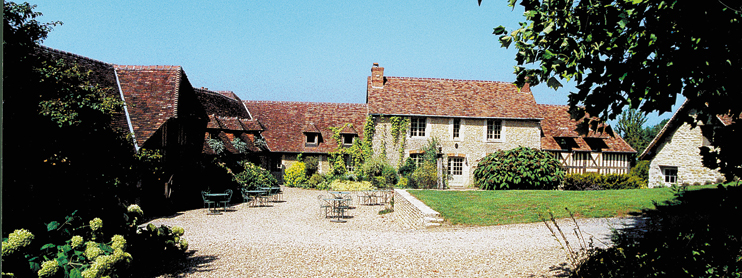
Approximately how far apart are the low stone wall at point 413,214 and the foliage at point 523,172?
5.64m

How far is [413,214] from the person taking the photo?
1410 cm

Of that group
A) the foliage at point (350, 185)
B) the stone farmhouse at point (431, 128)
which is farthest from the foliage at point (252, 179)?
the foliage at point (350, 185)

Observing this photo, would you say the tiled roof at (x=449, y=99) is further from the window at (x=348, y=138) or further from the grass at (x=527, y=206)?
the grass at (x=527, y=206)

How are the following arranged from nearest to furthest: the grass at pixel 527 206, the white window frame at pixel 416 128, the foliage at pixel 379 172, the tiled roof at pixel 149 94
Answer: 1. the grass at pixel 527 206
2. the tiled roof at pixel 149 94
3. the foliage at pixel 379 172
4. the white window frame at pixel 416 128

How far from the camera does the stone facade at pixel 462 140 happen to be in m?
27.9

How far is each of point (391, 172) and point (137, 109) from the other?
1391 cm

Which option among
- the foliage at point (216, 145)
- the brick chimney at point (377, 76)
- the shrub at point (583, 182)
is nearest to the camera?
the foliage at point (216, 145)

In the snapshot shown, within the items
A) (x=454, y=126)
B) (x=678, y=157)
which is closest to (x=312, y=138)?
(x=454, y=126)

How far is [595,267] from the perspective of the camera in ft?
18.0

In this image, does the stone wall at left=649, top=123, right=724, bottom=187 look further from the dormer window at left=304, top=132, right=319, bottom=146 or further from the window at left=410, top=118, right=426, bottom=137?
the dormer window at left=304, top=132, right=319, bottom=146

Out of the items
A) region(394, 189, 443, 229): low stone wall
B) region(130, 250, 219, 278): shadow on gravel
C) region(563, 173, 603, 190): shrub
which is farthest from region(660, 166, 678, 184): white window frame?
region(130, 250, 219, 278): shadow on gravel

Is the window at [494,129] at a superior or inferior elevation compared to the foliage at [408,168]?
superior

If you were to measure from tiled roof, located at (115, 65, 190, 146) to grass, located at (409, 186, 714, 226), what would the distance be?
9633 mm

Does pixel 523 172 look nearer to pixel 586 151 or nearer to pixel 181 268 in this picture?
pixel 586 151
